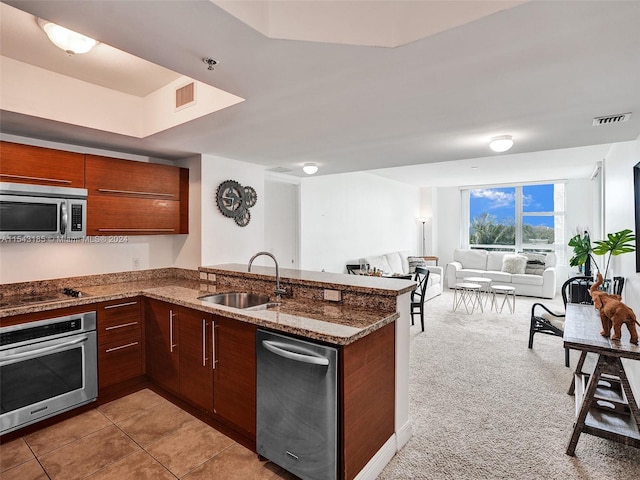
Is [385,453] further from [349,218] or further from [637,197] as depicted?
[349,218]

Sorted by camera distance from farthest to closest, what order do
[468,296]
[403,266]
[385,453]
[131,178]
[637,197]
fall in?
[403,266]
[468,296]
[131,178]
[637,197]
[385,453]

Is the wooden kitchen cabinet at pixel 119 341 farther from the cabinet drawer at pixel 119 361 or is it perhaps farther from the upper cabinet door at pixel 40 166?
the upper cabinet door at pixel 40 166

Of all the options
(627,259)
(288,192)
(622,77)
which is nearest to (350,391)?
(622,77)

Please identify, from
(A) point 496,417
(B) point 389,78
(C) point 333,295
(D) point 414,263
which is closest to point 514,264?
(D) point 414,263

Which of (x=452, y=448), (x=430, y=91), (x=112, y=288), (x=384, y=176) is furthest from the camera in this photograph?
(x=384, y=176)

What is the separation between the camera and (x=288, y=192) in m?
5.28

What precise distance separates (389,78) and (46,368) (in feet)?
9.80

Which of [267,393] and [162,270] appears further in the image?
[162,270]

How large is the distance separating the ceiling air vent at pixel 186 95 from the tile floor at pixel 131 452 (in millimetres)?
2364

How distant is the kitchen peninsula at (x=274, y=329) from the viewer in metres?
1.84

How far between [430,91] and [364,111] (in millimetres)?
493

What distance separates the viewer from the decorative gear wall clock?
373 centimetres

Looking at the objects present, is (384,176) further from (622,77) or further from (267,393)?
(267,393)

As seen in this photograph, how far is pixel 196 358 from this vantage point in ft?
8.35
